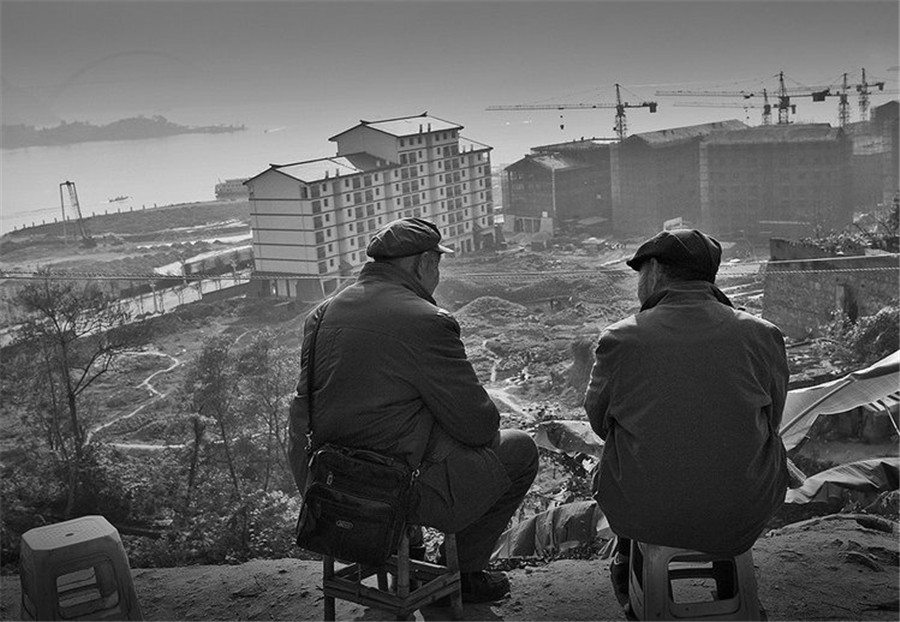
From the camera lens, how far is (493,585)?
7.63 feet

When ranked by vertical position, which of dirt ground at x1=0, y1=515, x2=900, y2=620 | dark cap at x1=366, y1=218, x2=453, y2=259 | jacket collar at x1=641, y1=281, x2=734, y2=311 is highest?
dark cap at x1=366, y1=218, x2=453, y2=259

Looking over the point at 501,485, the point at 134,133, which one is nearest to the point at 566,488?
the point at 501,485

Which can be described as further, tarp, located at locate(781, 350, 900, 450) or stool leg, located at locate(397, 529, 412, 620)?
tarp, located at locate(781, 350, 900, 450)

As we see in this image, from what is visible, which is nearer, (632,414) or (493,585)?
(632,414)

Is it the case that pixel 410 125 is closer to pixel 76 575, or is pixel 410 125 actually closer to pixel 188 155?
pixel 188 155

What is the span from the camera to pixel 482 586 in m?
2.31

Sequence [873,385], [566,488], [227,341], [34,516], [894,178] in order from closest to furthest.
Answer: [873,385]
[566,488]
[34,516]
[227,341]
[894,178]

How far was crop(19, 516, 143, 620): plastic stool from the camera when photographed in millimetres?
2090

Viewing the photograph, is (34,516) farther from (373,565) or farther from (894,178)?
(894,178)

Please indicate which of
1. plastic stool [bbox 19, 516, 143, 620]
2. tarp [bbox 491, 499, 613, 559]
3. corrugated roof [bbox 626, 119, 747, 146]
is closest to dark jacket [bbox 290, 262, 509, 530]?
plastic stool [bbox 19, 516, 143, 620]

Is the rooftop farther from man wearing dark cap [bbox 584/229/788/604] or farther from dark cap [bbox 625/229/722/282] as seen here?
man wearing dark cap [bbox 584/229/788/604]

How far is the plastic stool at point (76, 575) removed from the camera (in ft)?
6.86

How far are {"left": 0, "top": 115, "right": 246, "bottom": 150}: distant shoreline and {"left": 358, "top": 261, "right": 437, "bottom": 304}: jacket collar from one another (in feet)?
11.6

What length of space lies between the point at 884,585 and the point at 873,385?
5.09ft
